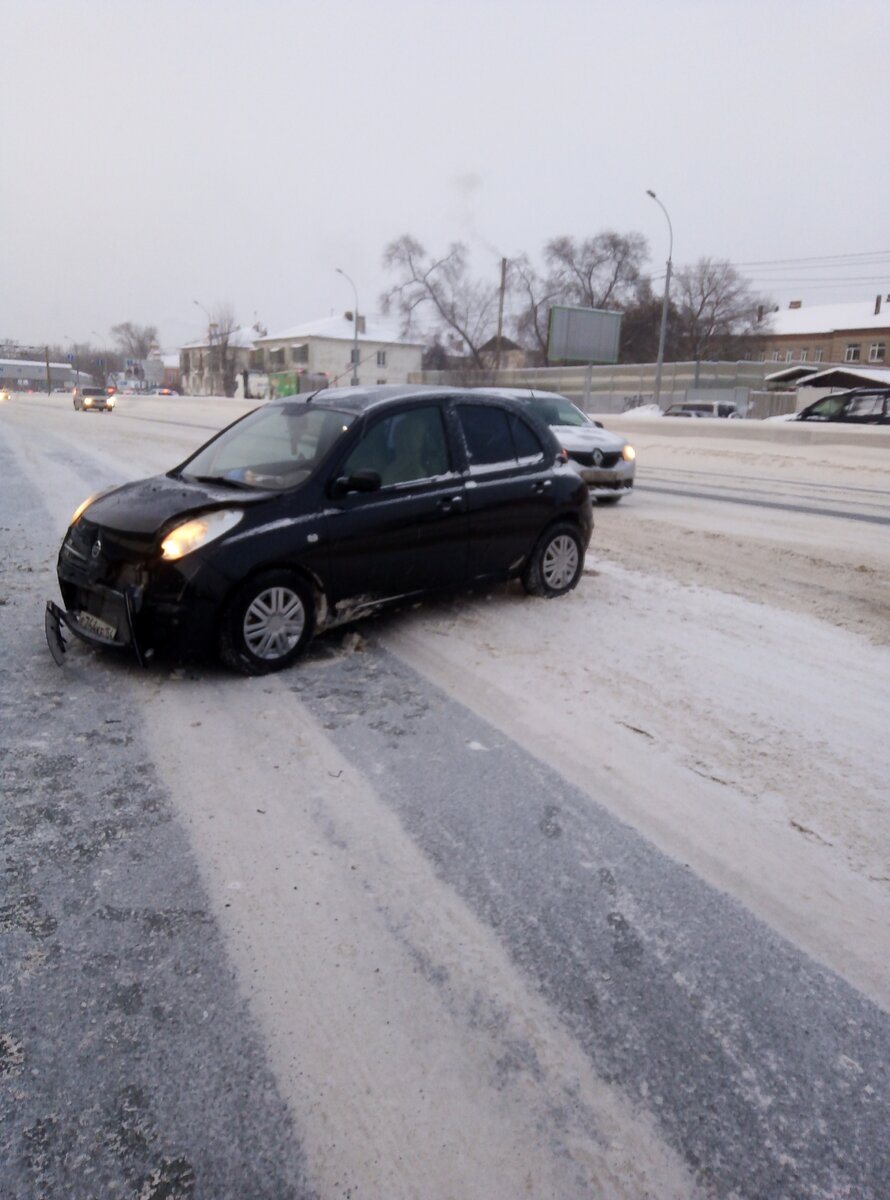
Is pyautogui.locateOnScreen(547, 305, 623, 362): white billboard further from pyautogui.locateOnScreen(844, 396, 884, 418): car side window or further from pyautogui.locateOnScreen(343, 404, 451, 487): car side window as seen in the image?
pyautogui.locateOnScreen(343, 404, 451, 487): car side window

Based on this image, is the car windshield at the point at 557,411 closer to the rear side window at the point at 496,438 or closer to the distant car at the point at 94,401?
the rear side window at the point at 496,438

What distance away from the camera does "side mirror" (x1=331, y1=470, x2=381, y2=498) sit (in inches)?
201

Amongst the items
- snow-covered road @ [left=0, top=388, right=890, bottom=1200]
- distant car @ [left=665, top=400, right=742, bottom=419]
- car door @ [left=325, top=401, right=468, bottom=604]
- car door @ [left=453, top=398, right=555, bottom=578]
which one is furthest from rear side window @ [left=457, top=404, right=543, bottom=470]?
distant car @ [left=665, top=400, right=742, bottom=419]

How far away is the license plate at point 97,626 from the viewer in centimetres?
475

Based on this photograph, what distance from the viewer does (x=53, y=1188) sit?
190cm

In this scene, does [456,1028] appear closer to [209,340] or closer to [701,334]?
[701,334]

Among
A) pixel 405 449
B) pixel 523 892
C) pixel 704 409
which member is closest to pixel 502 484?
pixel 405 449

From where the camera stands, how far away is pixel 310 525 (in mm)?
4953

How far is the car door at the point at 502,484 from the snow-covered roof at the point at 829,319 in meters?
84.0

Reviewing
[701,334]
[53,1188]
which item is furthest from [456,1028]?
[701,334]

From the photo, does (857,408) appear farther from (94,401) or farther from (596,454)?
(94,401)

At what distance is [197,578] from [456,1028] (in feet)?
9.52

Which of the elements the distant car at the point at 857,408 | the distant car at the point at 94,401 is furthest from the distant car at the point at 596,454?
the distant car at the point at 94,401

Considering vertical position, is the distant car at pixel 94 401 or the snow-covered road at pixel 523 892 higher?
the distant car at pixel 94 401
